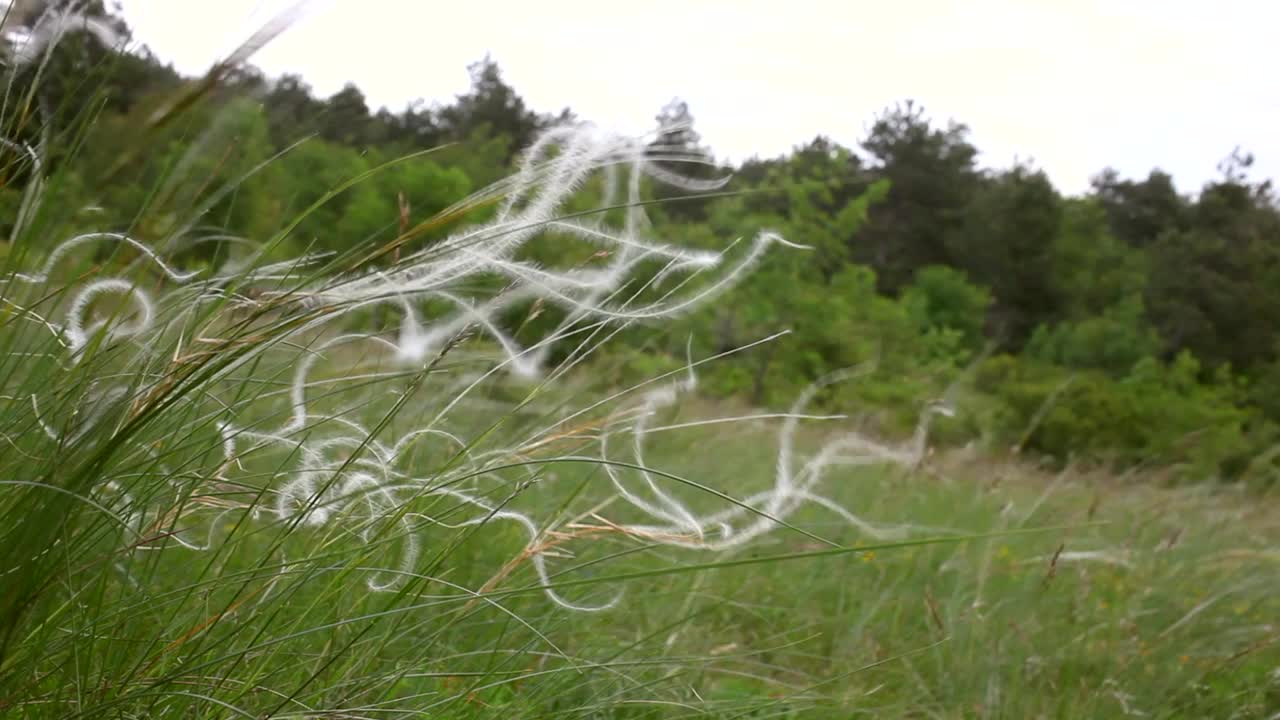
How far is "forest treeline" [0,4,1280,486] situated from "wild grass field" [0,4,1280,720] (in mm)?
44

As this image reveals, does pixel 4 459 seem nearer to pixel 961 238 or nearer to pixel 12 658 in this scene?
pixel 12 658

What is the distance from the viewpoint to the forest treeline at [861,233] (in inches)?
46.2

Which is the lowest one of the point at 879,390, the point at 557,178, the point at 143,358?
the point at 879,390

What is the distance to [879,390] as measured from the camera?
11117mm

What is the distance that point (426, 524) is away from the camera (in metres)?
1.04

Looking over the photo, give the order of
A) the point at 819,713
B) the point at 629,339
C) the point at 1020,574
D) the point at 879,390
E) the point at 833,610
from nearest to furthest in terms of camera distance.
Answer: the point at 819,713
the point at 833,610
the point at 1020,574
the point at 629,339
the point at 879,390

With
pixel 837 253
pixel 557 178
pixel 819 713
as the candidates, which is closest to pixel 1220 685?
pixel 819 713

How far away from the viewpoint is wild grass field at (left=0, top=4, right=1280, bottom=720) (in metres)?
0.97

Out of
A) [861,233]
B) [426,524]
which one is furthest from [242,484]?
[861,233]

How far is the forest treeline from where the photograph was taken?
1174 millimetres

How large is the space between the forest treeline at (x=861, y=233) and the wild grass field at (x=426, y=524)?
0.15ft

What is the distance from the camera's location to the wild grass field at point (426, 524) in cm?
97

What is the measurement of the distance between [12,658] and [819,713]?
1.29 m

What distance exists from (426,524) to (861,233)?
24.4 m
